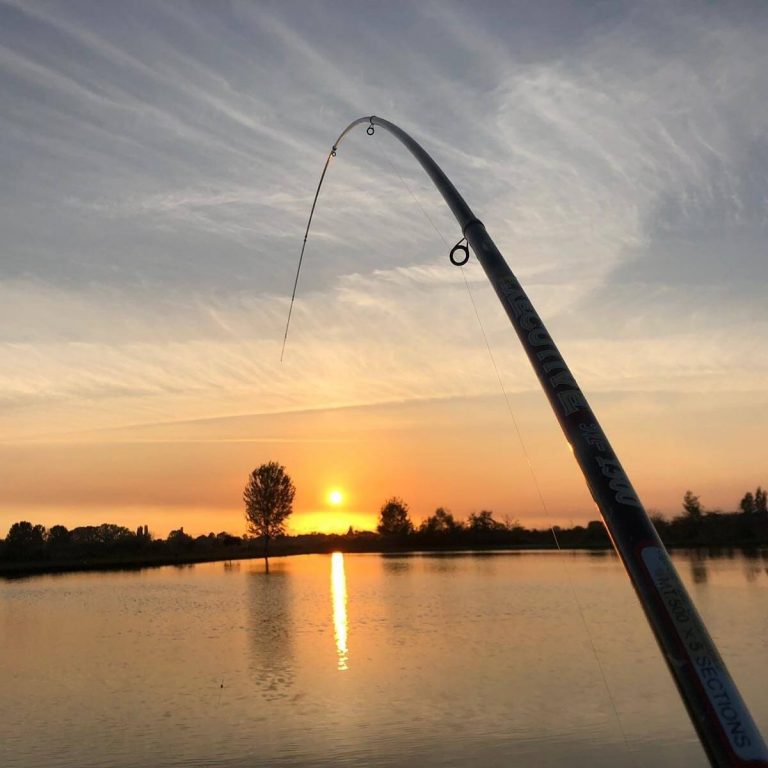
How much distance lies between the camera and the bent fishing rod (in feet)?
7.86

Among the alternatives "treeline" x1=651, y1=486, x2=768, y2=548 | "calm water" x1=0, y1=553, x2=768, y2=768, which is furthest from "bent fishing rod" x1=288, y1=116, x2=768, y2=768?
"treeline" x1=651, y1=486, x2=768, y2=548

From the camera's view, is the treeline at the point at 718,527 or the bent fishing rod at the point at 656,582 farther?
the treeline at the point at 718,527

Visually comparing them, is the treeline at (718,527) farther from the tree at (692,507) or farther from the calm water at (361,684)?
the calm water at (361,684)

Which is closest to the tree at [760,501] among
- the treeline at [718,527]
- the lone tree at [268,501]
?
the treeline at [718,527]

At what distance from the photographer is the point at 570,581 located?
52344mm

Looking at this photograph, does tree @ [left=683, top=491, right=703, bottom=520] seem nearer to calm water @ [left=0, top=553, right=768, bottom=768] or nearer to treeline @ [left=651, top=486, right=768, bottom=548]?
treeline @ [left=651, top=486, right=768, bottom=548]

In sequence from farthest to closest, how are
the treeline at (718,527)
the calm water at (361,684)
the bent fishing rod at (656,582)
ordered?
the treeline at (718,527), the calm water at (361,684), the bent fishing rod at (656,582)

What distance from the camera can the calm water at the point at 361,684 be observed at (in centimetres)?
1398

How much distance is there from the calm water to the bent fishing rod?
11731 mm

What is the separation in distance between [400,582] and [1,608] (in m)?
29.1

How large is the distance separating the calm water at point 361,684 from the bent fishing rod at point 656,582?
38.5ft

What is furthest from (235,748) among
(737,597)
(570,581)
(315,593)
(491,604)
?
(570,581)

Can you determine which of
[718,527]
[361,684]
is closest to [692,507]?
[718,527]

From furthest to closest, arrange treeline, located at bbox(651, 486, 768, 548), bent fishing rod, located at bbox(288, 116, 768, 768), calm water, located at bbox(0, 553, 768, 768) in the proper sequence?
treeline, located at bbox(651, 486, 768, 548) → calm water, located at bbox(0, 553, 768, 768) → bent fishing rod, located at bbox(288, 116, 768, 768)
